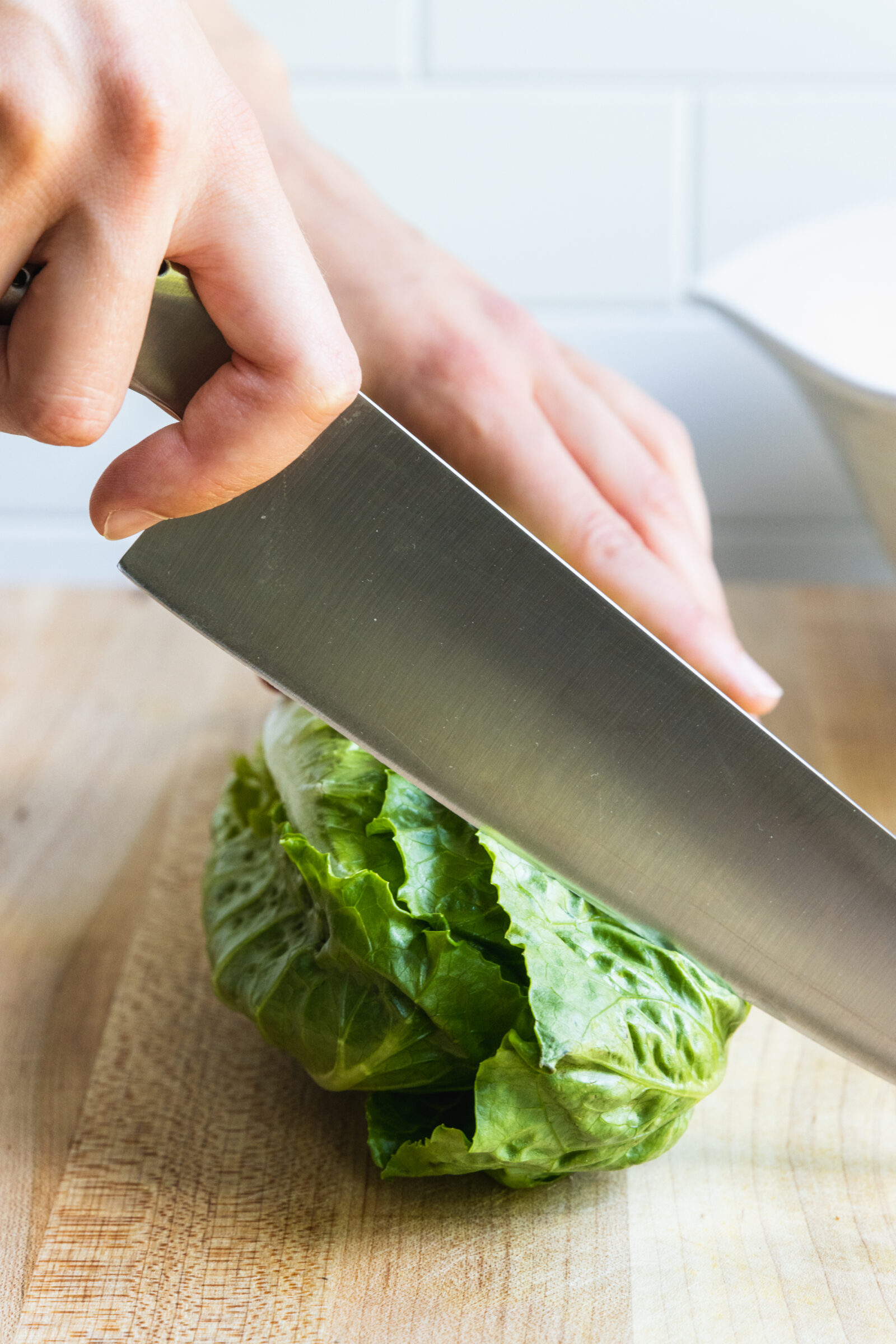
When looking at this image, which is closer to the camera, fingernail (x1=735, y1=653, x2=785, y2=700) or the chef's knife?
the chef's knife

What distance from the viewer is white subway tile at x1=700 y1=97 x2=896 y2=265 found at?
7.15 ft

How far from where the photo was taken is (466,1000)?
0.83 meters

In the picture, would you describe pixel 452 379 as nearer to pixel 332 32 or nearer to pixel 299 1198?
pixel 299 1198

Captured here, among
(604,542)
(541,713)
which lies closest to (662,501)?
(604,542)

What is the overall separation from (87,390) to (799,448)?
1.97 meters

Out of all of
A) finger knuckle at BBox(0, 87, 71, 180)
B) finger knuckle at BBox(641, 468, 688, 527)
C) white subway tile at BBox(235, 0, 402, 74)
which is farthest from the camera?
white subway tile at BBox(235, 0, 402, 74)

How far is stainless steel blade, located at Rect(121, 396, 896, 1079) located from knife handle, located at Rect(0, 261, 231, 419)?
4.1 inches

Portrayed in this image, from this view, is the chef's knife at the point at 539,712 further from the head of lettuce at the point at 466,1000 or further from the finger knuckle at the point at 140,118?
the finger knuckle at the point at 140,118

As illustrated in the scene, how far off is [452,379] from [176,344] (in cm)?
52

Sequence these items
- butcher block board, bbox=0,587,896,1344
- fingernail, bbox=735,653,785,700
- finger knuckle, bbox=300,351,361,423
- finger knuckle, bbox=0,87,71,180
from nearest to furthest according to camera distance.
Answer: finger knuckle, bbox=0,87,71,180
finger knuckle, bbox=300,351,361,423
butcher block board, bbox=0,587,896,1344
fingernail, bbox=735,653,785,700

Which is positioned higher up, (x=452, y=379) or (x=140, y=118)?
(x=140, y=118)

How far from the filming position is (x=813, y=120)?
7.18ft

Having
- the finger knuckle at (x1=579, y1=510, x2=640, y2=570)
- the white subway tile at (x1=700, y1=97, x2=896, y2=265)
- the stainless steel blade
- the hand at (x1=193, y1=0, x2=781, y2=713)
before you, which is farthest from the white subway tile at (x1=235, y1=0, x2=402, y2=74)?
the stainless steel blade

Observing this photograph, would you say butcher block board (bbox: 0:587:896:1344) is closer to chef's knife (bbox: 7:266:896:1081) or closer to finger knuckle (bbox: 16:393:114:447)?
chef's knife (bbox: 7:266:896:1081)
